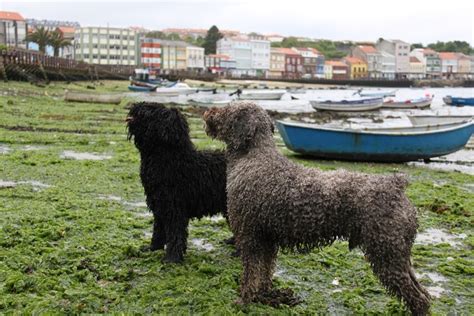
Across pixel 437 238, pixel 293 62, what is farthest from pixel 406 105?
pixel 293 62

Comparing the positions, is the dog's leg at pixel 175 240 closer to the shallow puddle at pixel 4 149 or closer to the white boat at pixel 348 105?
the shallow puddle at pixel 4 149

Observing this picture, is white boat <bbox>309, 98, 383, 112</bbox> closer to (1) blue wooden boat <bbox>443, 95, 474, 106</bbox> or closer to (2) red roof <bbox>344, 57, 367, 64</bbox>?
(1) blue wooden boat <bbox>443, 95, 474, 106</bbox>

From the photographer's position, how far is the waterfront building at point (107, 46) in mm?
156000

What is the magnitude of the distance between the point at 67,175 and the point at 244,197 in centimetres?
731

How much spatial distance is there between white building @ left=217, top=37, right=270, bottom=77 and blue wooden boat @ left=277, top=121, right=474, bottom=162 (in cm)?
16097

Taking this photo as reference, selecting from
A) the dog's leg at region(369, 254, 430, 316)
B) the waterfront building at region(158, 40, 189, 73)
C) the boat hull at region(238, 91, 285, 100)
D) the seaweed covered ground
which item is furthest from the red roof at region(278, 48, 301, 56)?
the dog's leg at region(369, 254, 430, 316)

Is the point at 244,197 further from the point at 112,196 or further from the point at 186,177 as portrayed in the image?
the point at 112,196

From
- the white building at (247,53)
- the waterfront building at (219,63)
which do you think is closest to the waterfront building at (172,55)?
the waterfront building at (219,63)

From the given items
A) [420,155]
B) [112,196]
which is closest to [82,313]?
[112,196]

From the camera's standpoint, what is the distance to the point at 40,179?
1110 cm

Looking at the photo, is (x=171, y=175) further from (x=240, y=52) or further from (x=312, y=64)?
(x=312, y=64)

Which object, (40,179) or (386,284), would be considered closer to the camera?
(386,284)

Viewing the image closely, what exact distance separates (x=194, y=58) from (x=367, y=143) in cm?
15638

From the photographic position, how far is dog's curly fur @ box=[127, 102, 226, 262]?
6664mm
